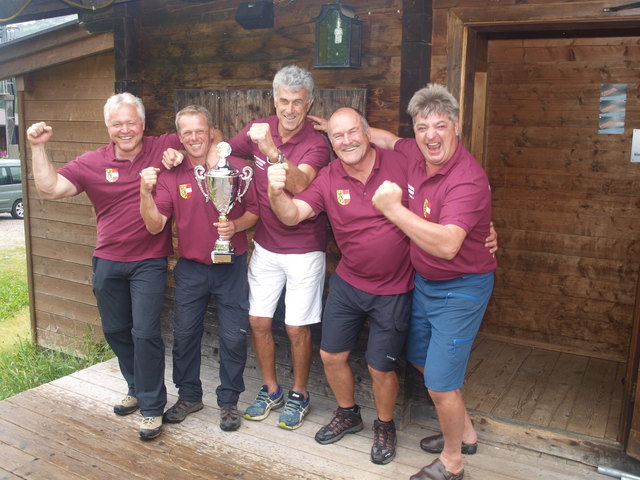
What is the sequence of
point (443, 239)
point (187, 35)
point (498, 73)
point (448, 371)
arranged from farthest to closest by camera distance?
point (498, 73)
point (187, 35)
point (448, 371)
point (443, 239)

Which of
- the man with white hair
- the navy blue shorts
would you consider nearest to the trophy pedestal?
the man with white hair

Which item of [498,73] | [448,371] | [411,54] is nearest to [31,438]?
[448,371]

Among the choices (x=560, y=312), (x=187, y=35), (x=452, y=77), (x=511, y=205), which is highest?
(x=187, y=35)

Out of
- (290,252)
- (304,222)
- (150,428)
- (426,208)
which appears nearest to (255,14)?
(304,222)

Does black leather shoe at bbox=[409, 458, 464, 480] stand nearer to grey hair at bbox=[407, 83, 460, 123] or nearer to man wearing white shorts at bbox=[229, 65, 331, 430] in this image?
man wearing white shorts at bbox=[229, 65, 331, 430]

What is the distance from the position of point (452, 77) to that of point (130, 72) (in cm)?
227

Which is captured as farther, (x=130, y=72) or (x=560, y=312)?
(x=560, y=312)

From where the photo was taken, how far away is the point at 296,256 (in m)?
3.30

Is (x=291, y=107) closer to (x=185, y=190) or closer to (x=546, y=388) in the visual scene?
(x=185, y=190)

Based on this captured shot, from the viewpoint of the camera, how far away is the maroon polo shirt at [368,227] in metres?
2.93

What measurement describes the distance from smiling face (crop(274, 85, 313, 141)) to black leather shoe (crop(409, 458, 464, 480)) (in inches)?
68.4

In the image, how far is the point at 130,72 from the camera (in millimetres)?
4348

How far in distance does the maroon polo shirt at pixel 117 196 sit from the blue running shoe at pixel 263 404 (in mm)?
969

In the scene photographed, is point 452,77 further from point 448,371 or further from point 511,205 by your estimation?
point 511,205
